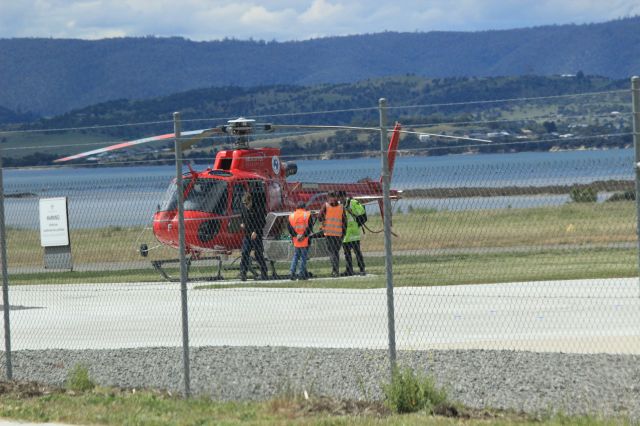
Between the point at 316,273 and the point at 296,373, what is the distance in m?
13.6

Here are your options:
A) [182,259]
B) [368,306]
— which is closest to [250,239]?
[368,306]

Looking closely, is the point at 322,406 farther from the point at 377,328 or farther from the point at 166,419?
the point at 377,328

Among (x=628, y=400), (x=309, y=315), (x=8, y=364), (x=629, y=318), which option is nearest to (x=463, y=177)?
(x=628, y=400)

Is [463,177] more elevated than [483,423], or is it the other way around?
[463,177]

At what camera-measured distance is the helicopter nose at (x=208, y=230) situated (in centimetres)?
2628

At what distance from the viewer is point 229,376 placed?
12.9 meters

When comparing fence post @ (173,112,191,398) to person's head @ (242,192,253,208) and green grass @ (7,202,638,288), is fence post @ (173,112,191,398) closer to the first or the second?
green grass @ (7,202,638,288)

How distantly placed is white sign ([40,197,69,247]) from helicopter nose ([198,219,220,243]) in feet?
20.5

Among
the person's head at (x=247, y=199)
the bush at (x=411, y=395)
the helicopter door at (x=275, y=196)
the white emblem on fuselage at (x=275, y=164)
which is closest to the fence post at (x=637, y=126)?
the bush at (x=411, y=395)

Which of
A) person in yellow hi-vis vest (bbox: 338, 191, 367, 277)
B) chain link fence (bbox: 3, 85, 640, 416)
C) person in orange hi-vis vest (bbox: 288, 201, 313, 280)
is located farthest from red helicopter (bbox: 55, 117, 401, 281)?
person in orange hi-vis vest (bbox: 288, 201, 313, 280)

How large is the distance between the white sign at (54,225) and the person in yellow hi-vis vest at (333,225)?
9.14 meters

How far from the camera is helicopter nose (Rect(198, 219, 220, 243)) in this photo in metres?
Result: 26.3

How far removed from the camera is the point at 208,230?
26.4 metres

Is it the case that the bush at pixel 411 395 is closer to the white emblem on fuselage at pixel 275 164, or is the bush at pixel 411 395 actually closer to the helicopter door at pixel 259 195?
the helicopter door at pixel 259 195
